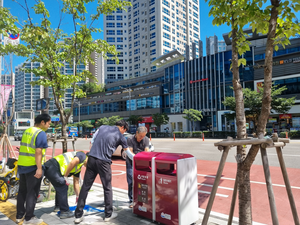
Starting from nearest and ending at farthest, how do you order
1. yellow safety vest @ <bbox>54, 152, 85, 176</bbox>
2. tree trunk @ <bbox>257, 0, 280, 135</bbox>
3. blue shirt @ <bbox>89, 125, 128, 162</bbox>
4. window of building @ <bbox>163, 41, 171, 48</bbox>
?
1. tree trunk @ <bbox>257, 0, 280, 135</bbox>
2. blue shirt @ <bbox>89, 125, 128, 162</bbox>
3. yellow safety vest @ <bbox>54, 152, 85, 176</bbox>
4. window of building @ <bbox>163, 41, 171, 48</bbox>

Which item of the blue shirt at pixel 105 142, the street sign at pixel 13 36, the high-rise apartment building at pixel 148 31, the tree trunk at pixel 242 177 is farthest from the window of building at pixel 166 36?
the tree trunk at pixel 242 177

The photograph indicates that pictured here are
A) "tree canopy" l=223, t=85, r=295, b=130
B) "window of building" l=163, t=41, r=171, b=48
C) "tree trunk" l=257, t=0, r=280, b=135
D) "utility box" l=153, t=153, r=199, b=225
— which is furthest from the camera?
"window of building" l=163, t=41, r=171, b=48

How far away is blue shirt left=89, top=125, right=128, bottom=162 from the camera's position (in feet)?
13.7

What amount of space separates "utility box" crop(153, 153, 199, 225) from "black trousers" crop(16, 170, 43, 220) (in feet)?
6.97

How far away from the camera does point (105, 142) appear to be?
427cm

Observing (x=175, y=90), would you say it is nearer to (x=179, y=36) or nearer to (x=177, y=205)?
(x=179, y=36)

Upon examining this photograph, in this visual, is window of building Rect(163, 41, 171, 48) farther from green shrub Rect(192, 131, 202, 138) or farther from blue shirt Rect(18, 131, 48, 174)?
blue shirt Rect(18, 131, 48, 174)

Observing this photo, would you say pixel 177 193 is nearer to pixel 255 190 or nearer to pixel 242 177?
pixel 242 177

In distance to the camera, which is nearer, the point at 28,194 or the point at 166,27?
the point at 28,194

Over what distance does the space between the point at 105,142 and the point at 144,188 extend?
3.58 feet

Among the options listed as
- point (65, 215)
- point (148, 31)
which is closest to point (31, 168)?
point (65, 215)

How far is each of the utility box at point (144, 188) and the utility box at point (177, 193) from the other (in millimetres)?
101

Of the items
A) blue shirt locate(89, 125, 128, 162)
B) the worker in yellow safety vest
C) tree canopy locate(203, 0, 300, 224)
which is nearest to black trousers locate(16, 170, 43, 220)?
the worker in yellow safety vest

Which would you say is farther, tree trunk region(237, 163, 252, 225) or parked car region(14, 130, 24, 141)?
parked car region(14, 130, 24, 141)
